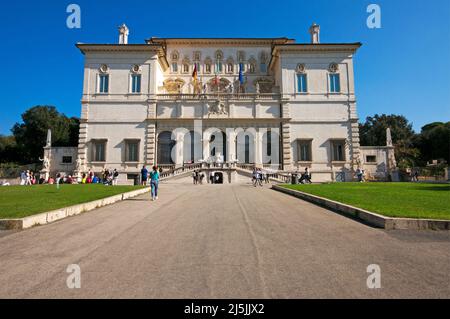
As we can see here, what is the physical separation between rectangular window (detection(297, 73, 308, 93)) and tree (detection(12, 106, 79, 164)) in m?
49.3

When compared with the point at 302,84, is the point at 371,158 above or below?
below

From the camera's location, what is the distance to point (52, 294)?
3232 millimetres

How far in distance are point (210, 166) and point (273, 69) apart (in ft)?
60.5

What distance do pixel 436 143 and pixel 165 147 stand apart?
5703 cm

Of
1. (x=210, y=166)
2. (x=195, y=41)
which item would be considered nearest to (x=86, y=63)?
(x=195, y=41)

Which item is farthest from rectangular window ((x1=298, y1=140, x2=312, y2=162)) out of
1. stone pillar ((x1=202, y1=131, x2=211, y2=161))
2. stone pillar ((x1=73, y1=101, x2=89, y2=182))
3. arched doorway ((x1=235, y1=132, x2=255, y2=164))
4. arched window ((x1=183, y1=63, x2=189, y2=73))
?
stone pillar ((x1=73, y1=101, x2=89, y2=182))

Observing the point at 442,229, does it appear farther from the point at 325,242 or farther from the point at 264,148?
the point at 264,148

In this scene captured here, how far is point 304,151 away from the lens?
115 ft

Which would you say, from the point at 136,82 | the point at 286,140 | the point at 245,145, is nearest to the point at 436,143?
the point at 286,140

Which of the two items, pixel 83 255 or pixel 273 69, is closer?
pixel 83 255

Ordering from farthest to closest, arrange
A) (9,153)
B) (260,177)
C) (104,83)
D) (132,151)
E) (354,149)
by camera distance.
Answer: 1. (9,153)
2. (104,83)
3. (354,149)
4. (132,151)
5. (260,177)

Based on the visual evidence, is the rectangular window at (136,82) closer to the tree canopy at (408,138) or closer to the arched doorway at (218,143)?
the arched doorway at (218,143)

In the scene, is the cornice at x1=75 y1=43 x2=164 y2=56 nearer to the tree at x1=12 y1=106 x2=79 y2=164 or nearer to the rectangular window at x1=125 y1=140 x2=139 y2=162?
the rectangular window at x1=125 y1=140 x2=139 y2=162

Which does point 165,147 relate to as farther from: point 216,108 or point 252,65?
point 252,65
